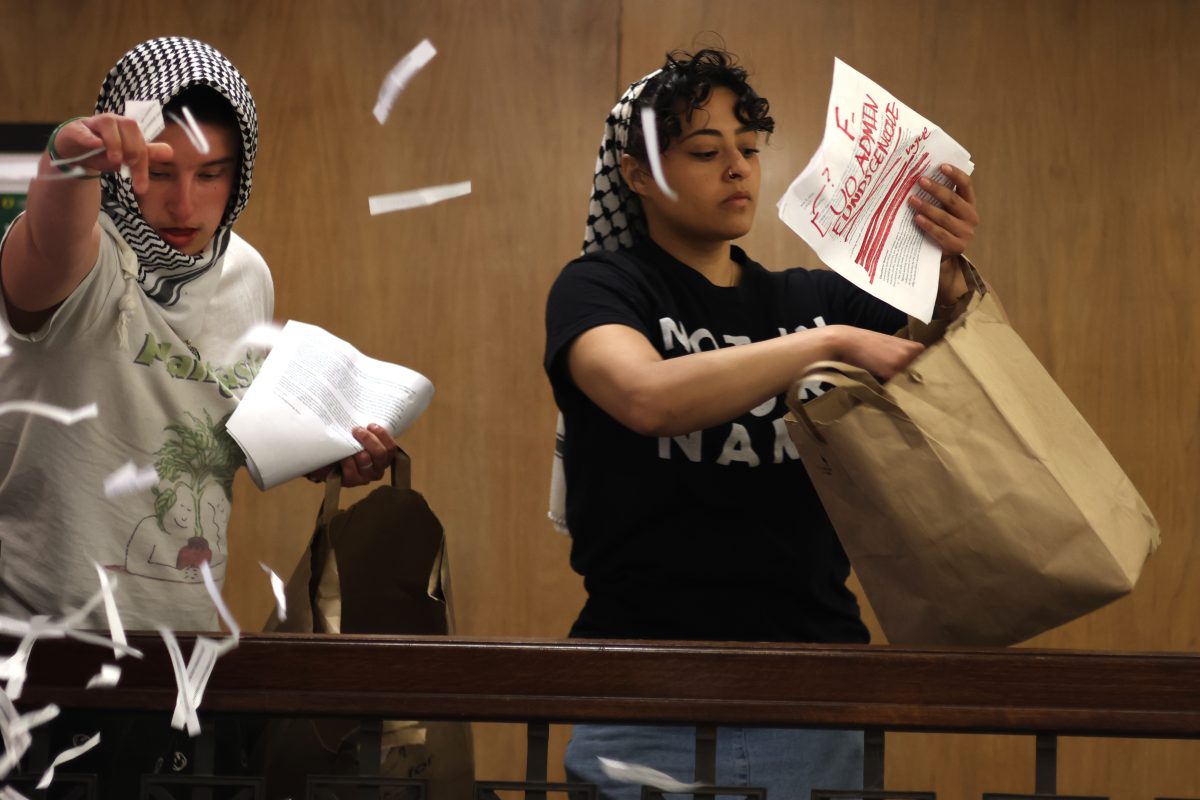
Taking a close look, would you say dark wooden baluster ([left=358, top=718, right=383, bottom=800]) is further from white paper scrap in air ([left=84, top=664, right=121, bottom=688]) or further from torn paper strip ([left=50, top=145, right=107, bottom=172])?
torn paper strip ([left=50, top=145, right=107, bottom=172])

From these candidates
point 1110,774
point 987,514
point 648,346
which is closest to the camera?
point 987,514

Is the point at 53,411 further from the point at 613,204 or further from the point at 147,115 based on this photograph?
the point at 613,204

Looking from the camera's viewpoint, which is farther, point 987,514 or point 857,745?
point 857,745

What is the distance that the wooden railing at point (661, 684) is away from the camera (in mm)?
959

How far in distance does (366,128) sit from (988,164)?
45.1 inches

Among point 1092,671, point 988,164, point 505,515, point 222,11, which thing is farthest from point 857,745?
point 222,11

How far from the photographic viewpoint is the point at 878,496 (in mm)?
989

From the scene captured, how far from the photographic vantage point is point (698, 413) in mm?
1060

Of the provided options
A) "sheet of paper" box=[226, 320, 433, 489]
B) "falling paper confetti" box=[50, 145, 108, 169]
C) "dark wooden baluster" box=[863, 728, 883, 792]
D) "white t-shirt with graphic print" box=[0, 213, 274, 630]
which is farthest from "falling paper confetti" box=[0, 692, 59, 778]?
"dark wooden baluster" box=[863, 728, 883, 792]

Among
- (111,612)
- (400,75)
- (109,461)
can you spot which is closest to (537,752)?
(111,612)

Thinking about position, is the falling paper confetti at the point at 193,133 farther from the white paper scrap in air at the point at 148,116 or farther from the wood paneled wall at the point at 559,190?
the wood paneled wall at the point at 559,190

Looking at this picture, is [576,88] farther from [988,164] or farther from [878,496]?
[878,496]

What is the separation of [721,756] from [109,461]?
2.02ft

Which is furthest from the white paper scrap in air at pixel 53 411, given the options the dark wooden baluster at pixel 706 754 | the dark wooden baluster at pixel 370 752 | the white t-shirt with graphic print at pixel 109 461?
the dark wooden baluster at pixel 706 754
